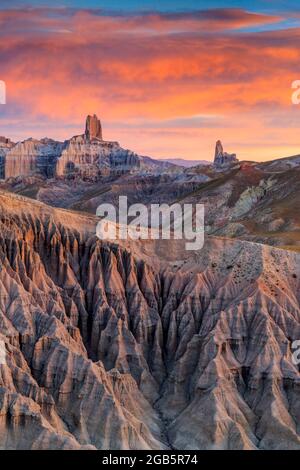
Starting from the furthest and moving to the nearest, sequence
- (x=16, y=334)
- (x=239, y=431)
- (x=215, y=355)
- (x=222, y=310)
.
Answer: (x=222, y=310), (x=215, y=355), (x=16, y=334), (x=239, y=431)

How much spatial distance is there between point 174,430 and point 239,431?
7151 millimetres

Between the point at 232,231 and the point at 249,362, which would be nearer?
the point at 249,362

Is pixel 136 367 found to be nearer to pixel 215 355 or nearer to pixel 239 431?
pixel 215 355

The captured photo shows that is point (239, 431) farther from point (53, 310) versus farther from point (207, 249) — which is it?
point (207, 249)

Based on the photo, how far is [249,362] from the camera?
79062mm

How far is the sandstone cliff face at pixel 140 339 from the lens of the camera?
66625 mm

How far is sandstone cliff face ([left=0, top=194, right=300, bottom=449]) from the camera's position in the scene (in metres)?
66.6

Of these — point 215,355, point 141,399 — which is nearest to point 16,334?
point 141,399

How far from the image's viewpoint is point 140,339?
280 feet

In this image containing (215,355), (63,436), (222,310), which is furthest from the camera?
(222,310)

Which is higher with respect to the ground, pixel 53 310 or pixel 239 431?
pixel 53 310

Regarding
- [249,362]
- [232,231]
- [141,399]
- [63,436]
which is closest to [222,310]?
[249,362]
